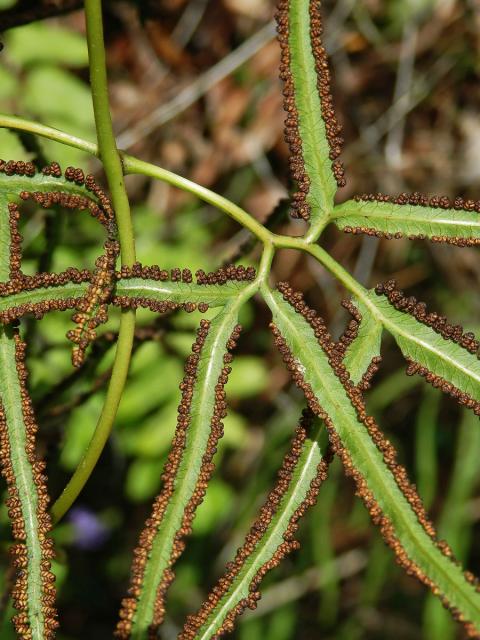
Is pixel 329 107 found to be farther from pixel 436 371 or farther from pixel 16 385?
pixel 16 385

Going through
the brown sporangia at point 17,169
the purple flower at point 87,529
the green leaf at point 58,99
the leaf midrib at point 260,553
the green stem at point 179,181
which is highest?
the green leaf at point 58,99

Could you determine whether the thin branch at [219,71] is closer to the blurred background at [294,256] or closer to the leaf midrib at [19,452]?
the blurred background at [294,256]

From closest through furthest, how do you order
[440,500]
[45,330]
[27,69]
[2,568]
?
[2,568]
[45,330]
[27,69]
[440,500]

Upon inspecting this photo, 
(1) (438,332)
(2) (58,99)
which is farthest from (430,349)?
(2) (58,99)

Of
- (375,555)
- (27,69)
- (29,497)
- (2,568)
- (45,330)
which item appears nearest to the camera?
(29,497)

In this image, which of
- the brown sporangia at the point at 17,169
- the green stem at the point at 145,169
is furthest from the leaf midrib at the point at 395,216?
the brown sporangia at the point at 17,169

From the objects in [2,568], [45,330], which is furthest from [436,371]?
[45,330]
